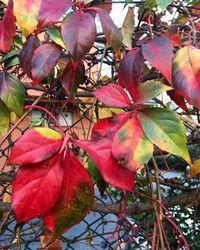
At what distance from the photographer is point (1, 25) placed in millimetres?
515

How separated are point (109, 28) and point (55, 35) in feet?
0.26

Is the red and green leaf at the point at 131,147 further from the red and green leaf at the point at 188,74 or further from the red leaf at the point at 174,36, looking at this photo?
the red leaf at the point at 174,36

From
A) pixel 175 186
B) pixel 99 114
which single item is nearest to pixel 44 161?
pixel 99 114

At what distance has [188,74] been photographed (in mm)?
415

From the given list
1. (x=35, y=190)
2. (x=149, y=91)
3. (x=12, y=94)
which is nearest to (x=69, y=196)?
(x=35, y=190)

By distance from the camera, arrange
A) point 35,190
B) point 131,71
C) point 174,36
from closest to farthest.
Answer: point 35,190 → point 131,71 → point 174,36

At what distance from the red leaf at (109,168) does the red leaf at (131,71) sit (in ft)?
0.33

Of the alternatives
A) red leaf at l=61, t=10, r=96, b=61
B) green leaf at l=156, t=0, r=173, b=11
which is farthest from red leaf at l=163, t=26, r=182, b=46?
red leaf at l=61, t=10, r=96, b=61

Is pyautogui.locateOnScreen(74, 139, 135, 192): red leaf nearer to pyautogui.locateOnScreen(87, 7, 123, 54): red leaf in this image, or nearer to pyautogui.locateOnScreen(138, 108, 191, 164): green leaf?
pyautogui.locateOnScreen(138, 108, 191, 164): green leaf

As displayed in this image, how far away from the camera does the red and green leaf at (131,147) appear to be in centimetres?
37

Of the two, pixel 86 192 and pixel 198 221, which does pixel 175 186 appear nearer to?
pixel 198 221

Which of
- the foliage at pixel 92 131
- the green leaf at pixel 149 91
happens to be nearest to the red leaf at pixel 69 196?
the foliage at pixel 92 131

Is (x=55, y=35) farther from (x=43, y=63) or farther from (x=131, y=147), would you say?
(x=131, y=147)

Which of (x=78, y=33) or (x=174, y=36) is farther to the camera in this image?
(x=174, y=36)
